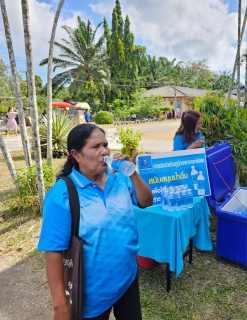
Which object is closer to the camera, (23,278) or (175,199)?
(175,199)

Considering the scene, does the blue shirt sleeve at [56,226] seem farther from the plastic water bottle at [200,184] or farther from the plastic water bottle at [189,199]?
the plastic water bottle at [200,184]

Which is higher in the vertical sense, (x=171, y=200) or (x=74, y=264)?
Answer: (x=74, y=264)

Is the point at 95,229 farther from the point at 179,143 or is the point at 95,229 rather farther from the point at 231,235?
the point at 179,143

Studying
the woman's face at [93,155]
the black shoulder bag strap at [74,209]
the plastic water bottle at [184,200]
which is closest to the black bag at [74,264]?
the black shoulder bag strap at [74,209]

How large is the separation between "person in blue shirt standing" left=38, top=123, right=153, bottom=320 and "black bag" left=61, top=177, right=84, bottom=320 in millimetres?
25

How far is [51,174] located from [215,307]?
3452mm

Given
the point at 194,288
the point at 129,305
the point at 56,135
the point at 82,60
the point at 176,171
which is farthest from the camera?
the point at 82,60

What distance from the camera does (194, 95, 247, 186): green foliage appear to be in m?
3.97

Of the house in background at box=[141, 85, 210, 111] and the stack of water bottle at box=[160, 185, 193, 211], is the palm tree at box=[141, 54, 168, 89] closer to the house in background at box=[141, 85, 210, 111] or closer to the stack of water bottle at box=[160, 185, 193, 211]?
the house in background at box=[141, 85, 210, 111]

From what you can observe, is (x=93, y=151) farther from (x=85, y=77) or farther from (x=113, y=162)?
(x=85, y=77)

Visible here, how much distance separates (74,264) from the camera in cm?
129

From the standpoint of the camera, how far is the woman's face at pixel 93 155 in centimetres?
144

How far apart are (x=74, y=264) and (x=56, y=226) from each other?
0.22 m

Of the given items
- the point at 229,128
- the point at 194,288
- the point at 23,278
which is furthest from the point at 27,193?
the point at 229,128
